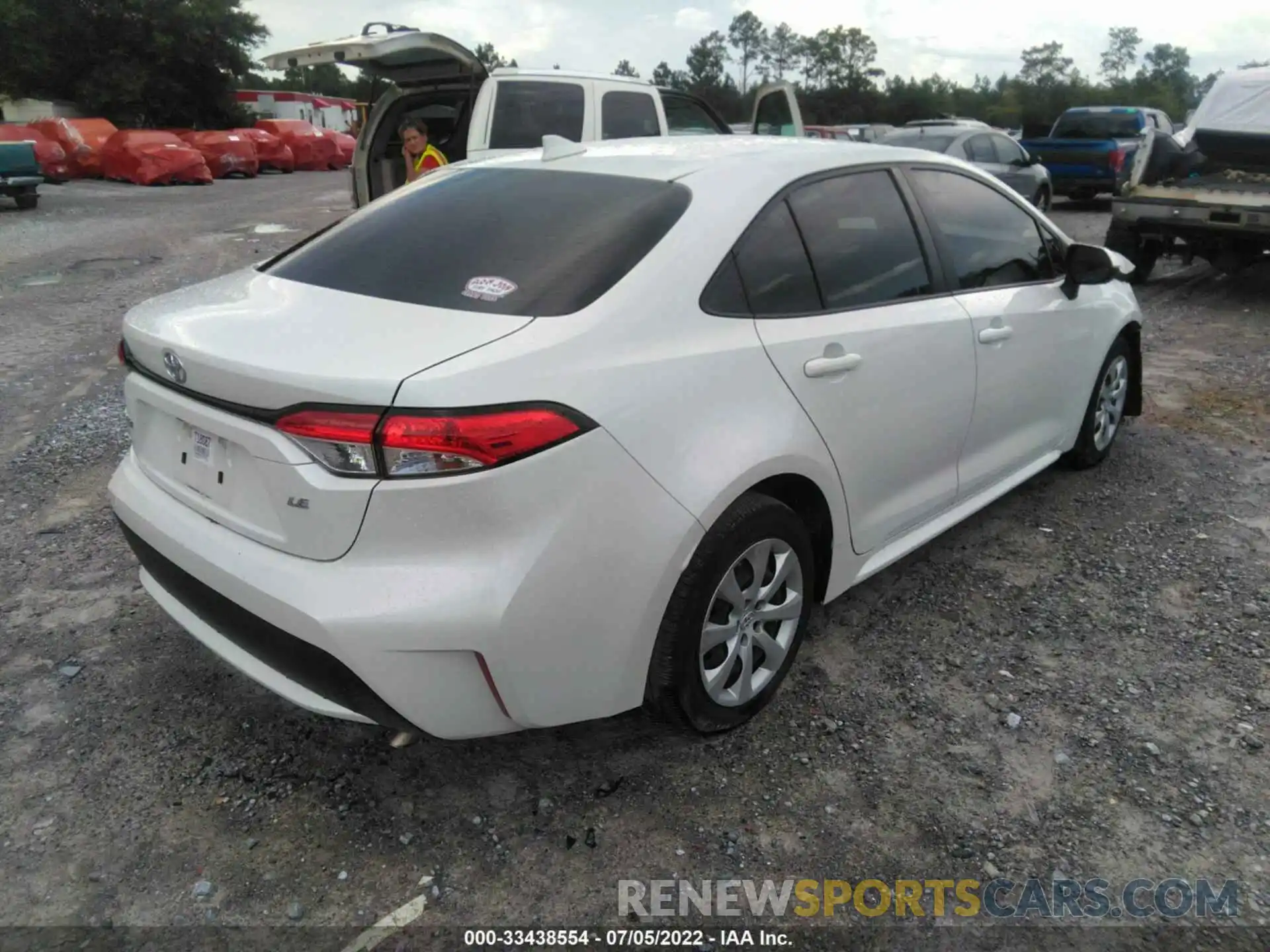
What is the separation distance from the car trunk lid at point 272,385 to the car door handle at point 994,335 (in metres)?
1.93

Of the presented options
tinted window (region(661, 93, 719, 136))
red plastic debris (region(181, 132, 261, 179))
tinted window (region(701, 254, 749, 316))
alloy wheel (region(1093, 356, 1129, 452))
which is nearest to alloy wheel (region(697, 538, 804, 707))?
tinted window (region(701, 254, 749, 316))

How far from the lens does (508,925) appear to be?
7.22 ft

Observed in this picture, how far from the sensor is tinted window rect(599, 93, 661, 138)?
7992 millimetres

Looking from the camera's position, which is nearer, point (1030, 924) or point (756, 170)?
point (1030, 924)

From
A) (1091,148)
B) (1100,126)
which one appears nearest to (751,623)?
(1091,148)

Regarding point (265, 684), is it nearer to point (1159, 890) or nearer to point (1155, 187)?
point (1159, 890)

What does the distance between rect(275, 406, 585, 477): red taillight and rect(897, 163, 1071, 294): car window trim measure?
6.45ft

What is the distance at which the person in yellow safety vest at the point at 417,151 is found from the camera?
300 inches

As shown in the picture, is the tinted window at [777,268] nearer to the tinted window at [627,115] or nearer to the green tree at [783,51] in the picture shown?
the tinted window at [627,115]

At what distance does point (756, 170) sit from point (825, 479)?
0.96 meters

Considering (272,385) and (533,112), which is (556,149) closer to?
(272,385)

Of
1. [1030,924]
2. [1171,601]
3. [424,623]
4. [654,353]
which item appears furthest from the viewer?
[1171,601]

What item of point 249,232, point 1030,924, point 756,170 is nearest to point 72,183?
point 249,232

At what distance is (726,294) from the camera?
8.58ft
